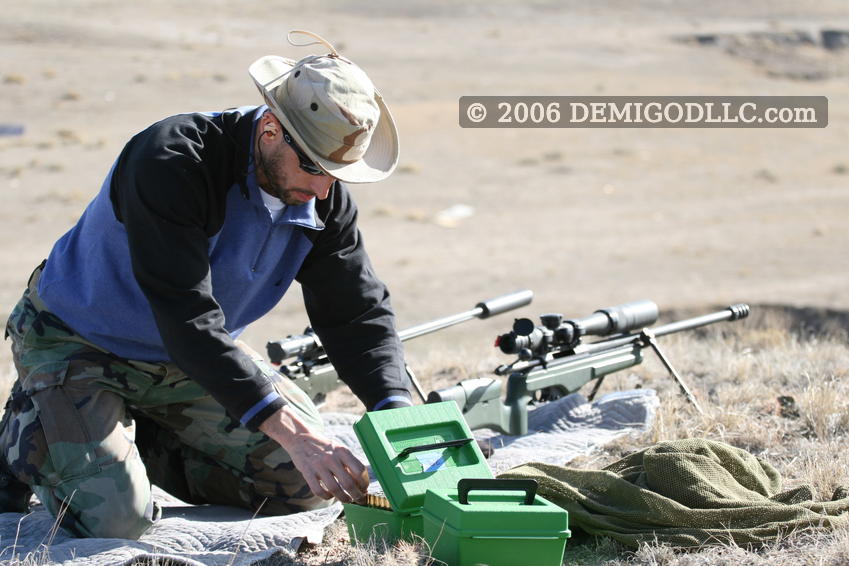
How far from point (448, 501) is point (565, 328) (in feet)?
8.01

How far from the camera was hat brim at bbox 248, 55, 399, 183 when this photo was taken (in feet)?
12.6

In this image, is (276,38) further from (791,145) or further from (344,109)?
(344,109)

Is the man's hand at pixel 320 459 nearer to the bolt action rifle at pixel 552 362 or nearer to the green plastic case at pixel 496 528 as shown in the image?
the green plastic case at pixel 496 528

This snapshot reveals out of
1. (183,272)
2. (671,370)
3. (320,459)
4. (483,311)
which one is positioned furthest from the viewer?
(483,311)

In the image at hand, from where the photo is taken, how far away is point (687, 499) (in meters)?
3.89

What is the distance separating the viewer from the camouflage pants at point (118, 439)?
162 inches

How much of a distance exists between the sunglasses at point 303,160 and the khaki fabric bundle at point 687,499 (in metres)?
1.32

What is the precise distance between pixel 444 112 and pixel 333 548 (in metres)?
22.1

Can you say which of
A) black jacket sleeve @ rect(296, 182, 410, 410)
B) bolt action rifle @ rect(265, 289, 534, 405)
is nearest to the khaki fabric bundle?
black jacket sleeve @ rect(296, 182, 410, 410)

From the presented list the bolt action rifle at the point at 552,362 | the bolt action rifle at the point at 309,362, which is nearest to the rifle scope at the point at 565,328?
the bolt action rifle at the point at 552,362

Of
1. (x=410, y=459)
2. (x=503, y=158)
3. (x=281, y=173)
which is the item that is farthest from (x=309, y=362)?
(x=503, y=158)

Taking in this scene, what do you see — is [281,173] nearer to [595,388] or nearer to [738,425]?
[738,425]

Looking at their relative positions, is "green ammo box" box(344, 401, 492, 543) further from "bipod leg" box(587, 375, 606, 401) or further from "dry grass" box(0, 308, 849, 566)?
"bipod leg" box(587, 375, 606, 401)

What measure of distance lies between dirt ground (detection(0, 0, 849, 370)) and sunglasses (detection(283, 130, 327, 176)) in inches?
206
